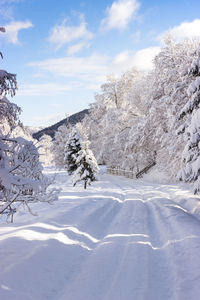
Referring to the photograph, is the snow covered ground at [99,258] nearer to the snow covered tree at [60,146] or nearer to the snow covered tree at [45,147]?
the snow covered tree at [45,147]

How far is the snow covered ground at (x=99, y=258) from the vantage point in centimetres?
466

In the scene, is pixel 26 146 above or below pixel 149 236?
above

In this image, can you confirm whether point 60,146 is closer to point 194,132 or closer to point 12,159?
point 194,132

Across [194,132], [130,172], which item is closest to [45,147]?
[130,172]

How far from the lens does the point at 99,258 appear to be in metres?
6.27

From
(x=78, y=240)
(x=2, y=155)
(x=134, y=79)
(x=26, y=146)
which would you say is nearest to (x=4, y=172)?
(x=2, y=155)

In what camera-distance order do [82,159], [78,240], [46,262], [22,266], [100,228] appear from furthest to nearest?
Result: 1. [82,159]
2. [100,228]
3. [78,240]
4. [46,262]
5. [22,266]

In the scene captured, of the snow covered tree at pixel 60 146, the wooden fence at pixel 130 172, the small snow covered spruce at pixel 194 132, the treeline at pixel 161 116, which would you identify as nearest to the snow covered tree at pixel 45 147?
the snow covered tree at pixel 60 146

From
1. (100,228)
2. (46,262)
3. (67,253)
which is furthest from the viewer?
(100,228)

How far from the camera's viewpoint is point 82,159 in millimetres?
22875

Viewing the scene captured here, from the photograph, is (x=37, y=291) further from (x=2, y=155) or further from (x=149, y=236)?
(x=149, y=236)

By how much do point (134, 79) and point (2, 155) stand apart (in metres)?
37.1

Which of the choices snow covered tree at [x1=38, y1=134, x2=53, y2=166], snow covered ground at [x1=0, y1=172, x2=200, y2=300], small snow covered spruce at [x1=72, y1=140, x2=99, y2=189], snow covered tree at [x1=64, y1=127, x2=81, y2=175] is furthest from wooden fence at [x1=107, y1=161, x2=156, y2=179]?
snow covered ground at [x1=0, y1=172, x2=200, y2=300]

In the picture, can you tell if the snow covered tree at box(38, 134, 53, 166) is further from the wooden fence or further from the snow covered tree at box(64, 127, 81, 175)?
the wooden fence
